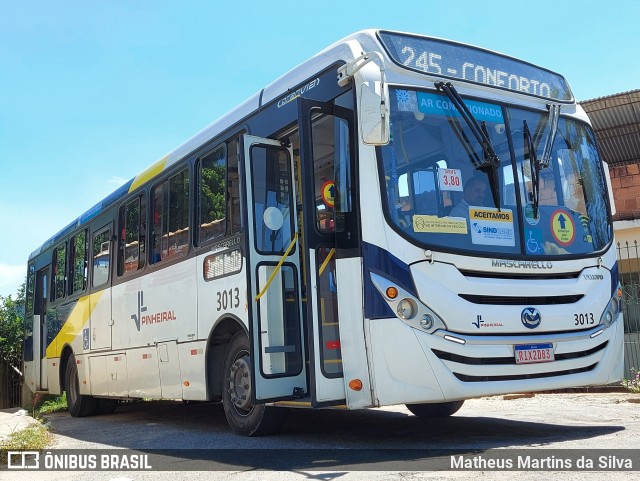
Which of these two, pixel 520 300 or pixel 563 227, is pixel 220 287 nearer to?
pixel 520 300

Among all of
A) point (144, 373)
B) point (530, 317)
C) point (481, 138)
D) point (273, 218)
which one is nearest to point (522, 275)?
point (530, 317)

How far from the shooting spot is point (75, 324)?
42.2 ft

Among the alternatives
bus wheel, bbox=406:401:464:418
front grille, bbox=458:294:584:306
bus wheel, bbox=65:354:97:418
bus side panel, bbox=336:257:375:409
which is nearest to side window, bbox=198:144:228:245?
bus side panel, bbox=336:257:375:409

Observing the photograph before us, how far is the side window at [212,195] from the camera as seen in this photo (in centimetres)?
795

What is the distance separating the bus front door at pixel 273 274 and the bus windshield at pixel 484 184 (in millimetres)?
1424

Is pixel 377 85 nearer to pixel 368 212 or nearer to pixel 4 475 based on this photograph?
pixel 368 212

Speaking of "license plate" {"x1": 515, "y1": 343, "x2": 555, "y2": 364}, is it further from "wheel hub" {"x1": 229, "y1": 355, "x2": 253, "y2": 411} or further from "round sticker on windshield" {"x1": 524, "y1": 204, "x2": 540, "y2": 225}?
"wheel hub" {"x1": 229, "y1": 355, "x2": 253, "y2": 411}

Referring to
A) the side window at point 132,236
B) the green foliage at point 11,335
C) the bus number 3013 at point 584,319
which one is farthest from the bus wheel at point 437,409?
the green foliage at point 11,335

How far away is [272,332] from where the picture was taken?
6.78 meters

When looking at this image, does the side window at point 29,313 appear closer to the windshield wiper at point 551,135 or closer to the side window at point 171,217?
the side window at point 171,217

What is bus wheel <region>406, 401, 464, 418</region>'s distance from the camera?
339 inches

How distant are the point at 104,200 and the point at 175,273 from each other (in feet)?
12.7

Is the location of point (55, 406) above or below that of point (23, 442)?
below

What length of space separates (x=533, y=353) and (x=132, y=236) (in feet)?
20.9
